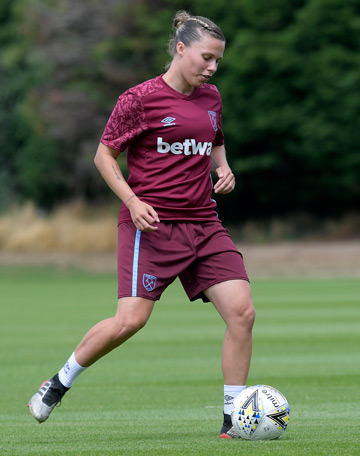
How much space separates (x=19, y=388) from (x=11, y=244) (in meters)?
28.3

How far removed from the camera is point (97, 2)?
44656 millimetres

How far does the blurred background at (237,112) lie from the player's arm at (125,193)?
96.7 feet

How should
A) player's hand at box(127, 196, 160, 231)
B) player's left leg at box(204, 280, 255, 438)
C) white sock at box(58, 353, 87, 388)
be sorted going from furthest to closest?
white sock at box(58, 353, 87, 388), player's left leg at box(204, 280, 255, 438), player's hand at box(127, 196, 160, 231)

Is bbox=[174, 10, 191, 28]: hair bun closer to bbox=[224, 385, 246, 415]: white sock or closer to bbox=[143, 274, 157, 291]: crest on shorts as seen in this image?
bbox=[143, 274, 157, 291]: crest on shorts

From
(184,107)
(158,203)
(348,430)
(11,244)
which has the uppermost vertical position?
(184,107)

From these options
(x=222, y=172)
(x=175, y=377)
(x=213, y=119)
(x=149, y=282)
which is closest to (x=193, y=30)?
(x=213, y=119)

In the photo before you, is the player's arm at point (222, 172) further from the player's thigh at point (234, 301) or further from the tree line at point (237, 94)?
the tree line at point (237, 94)

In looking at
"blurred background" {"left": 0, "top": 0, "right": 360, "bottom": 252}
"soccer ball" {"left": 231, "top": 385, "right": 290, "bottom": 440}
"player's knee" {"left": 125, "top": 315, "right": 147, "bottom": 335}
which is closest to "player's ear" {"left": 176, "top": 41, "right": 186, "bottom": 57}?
"player's knee" {"left": 125, "top": 315, "right": 147, "bottom": 335}

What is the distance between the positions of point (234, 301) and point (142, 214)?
0.79 metres

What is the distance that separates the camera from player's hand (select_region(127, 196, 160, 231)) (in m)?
6.58

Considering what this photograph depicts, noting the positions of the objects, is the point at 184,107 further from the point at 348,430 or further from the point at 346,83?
the point at 346,83

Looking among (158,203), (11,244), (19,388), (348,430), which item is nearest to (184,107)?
(158,203)

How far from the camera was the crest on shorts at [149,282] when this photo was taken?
6750 mm

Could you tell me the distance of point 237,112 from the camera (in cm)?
3956
